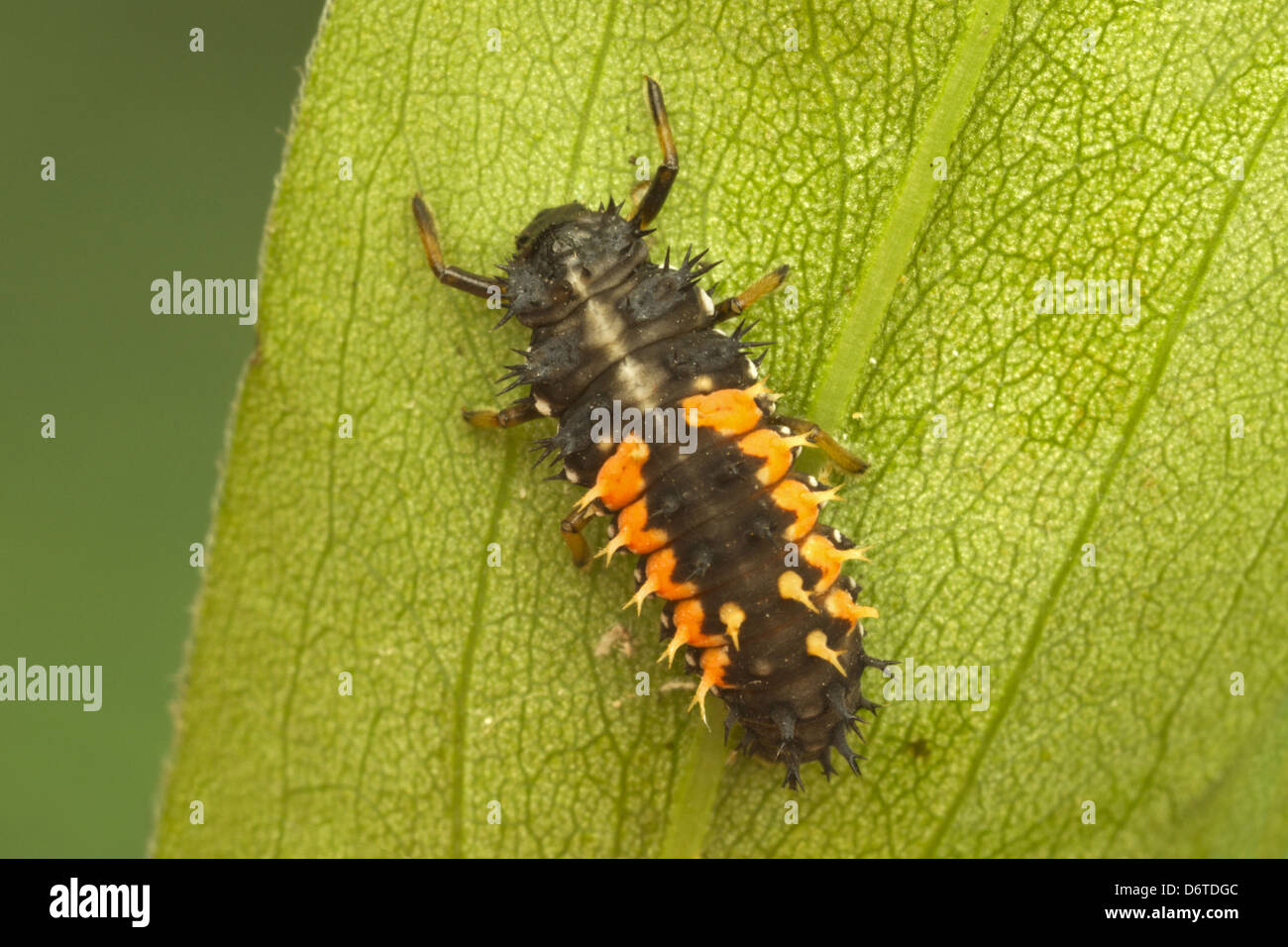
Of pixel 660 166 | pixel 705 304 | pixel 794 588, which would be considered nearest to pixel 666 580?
pixel 794 588

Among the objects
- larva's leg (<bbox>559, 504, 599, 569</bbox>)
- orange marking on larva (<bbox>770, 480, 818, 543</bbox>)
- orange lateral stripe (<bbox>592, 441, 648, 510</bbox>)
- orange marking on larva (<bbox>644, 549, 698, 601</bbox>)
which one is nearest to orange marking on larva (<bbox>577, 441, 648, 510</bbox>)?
orange lateral stripe (<bbox>592, 441, 648, 510</bbox>)

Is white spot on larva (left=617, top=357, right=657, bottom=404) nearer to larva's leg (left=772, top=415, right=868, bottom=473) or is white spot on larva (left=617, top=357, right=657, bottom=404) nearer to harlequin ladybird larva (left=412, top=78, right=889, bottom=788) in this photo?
harlequin ladybird larva (left=412, top=78, right=889, bottom=788)

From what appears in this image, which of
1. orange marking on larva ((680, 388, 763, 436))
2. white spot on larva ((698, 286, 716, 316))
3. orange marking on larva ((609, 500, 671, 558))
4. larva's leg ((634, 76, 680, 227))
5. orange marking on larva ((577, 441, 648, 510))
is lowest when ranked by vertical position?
orange marking on larva ((609, 500, 671, 558))

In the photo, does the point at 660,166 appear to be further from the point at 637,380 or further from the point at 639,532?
the point at 639,532

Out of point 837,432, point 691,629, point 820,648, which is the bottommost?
point 820,648

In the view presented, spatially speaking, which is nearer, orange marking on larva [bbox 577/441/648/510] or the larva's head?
orange marking on larva [bbox 577/441/648/510]

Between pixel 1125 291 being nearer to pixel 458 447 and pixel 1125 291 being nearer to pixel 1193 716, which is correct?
pixel 1193 716
